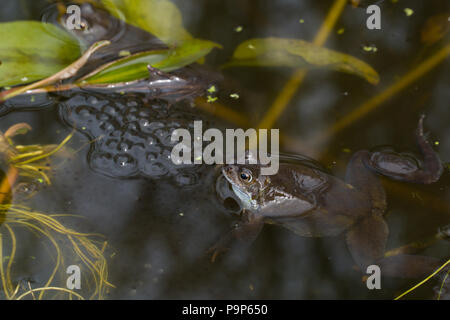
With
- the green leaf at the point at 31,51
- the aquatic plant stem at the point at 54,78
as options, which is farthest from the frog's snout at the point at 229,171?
the green leaf at the point at 31,51

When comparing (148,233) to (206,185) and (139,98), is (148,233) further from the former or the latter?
(139,98)

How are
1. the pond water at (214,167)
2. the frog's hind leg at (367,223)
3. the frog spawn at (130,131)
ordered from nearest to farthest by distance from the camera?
the pond water at (214,167) → the frog's hind leg at (367,223) → the frog spawn at (130,131)

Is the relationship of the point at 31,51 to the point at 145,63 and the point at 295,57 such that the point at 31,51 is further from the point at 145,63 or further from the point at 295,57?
the point at 295,57

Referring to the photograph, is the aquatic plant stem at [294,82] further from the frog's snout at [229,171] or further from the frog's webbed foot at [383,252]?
the frog's webbed foot at [383,252]

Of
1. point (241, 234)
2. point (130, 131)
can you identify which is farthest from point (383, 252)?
point (130, 131)

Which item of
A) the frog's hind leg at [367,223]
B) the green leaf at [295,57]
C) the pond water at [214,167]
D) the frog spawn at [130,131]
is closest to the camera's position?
the pond water at [214,167]

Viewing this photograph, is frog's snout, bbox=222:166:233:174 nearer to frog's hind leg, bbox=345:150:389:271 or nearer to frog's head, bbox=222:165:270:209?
frog's head, bbox=222:165:270:209

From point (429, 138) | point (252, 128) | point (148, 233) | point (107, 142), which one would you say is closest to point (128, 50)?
point (107, 142)
